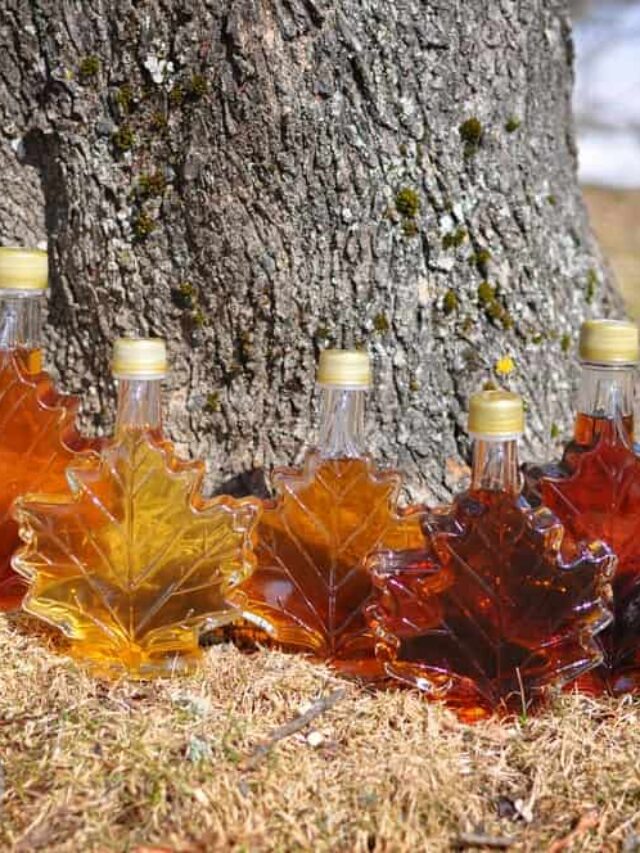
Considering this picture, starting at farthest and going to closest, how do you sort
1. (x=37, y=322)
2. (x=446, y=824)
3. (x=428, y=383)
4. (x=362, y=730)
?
(x=428, y=383)
(x=37, y=322)
(x=362, y=730)
(x=446, y=824)

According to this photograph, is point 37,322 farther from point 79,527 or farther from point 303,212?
point 303,212

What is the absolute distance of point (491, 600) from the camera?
1.87 metres

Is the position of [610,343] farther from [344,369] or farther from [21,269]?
[21,269]

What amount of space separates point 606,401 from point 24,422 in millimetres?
1113

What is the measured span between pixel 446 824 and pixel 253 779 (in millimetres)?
299

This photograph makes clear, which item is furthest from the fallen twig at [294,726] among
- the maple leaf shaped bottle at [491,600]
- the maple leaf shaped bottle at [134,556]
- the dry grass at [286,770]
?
the maple leaf shaped bottle at [134,556]

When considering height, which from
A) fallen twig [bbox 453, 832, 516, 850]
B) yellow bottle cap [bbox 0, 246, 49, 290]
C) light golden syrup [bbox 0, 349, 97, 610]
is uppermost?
yellow bottle cap [bbox 0, 246, 49, 290]

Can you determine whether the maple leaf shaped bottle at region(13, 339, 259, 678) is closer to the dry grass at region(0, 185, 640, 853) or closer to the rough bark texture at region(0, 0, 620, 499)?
the dry grass at region(0, 185, 640, 853)

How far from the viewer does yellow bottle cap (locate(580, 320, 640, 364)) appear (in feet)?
6.06

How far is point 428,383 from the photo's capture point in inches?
93.5

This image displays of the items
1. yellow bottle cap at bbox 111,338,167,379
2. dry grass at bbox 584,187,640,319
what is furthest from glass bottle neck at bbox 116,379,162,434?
dry grass at bbox 584,187,640,319

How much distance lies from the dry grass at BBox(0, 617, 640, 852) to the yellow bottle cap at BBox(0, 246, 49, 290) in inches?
27.0

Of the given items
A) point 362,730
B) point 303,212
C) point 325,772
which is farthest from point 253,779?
point 303,212

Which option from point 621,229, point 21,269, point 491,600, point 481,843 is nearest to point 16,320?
point 21,269
